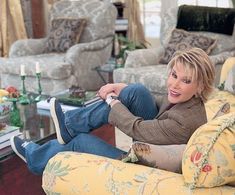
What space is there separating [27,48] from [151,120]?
115 inches

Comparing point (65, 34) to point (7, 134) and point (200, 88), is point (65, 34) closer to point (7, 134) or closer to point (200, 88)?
point (7, 134)

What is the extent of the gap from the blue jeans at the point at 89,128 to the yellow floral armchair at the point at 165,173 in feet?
0.90

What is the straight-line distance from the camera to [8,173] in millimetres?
2021

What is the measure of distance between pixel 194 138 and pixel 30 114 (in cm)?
154

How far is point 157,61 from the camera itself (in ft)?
13.0

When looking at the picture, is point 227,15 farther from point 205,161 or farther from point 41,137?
point 205,161

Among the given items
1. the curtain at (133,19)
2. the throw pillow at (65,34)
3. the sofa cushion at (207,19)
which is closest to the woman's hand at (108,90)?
the sofa cushion at (207,19)

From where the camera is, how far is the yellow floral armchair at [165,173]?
1.20m

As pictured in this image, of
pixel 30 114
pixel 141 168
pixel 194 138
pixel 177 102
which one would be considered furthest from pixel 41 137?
pixel 194 138

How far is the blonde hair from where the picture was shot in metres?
1.62

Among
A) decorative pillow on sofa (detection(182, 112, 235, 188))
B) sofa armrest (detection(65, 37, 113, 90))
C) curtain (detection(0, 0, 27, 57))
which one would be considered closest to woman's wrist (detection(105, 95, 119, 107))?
decorative pillow on sofa (detection(182, 112, 235, 188))

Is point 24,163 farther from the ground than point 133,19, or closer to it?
closer to it

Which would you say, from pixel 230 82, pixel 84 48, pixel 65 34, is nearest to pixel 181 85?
pixel 230 82

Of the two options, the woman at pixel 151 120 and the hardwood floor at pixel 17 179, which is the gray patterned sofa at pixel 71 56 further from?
the woman at pixel 151 120
